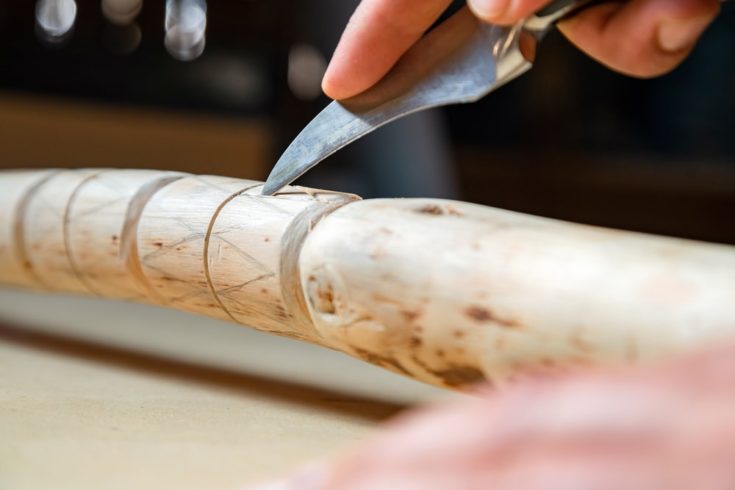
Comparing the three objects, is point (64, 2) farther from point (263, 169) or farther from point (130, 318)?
point (130, 318)

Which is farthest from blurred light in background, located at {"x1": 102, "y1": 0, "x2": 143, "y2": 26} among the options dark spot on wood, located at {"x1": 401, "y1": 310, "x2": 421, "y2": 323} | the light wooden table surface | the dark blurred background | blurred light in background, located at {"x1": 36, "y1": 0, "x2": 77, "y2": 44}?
dark spot on wood, located at {"x1": 401, "y1": 310, "x2": 421, "y2": 323}

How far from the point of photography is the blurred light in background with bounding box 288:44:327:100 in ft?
10.8

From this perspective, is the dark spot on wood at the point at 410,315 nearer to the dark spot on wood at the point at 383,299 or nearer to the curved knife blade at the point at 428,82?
the dark spot on wood at the point at 383,299

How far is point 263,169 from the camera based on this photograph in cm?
471

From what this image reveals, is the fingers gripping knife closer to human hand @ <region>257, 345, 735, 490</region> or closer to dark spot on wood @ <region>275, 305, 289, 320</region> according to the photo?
dark spot on wood @ <region>275, 305, 289, 320</region>

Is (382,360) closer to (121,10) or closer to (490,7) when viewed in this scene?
(490,7)

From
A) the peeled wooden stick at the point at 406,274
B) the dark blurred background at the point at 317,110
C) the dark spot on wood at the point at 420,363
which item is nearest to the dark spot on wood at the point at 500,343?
the peeled wooden stick at the point at 406,274

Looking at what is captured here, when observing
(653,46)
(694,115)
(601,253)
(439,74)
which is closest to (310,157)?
(439,74)

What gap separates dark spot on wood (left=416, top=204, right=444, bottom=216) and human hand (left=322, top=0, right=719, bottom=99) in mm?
248

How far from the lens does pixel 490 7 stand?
3.87 ft

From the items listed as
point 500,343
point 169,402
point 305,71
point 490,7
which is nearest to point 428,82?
point 490,7

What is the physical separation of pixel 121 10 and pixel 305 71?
1.47 metres

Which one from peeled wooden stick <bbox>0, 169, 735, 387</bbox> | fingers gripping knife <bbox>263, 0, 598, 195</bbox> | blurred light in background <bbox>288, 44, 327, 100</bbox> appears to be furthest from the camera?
blurred light in background <bbox>288, 44, 327, 100</bbox>

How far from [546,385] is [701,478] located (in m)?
0.13
